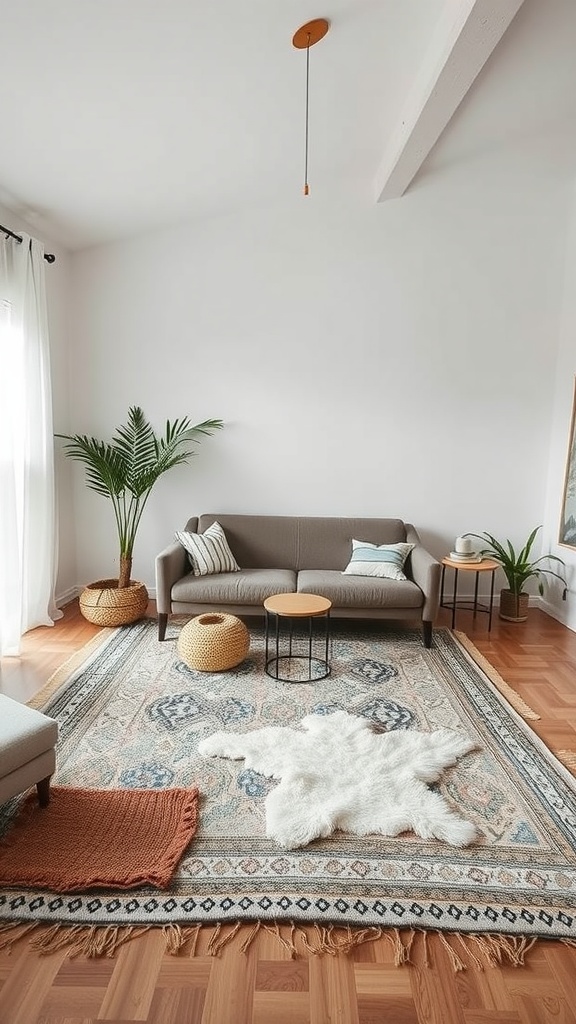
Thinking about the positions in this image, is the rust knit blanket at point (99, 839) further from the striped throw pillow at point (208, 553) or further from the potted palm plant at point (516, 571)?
the potted palm plant at point (516, 571)

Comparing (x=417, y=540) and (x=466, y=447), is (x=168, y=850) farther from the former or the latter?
(x=466, y=447)

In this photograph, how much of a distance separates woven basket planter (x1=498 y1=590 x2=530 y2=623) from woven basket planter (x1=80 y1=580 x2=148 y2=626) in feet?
9.04

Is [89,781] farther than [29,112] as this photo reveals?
No

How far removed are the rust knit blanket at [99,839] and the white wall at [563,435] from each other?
331 centimetres

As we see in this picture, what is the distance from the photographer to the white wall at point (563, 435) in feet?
13.9

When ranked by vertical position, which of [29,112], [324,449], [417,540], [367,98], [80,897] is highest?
[367,98]

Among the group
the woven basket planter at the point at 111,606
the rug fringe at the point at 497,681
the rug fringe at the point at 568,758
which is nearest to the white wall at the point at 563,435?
the rug fringe at the point at 497,681

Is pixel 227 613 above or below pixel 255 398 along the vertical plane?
below

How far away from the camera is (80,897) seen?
164 centimetres

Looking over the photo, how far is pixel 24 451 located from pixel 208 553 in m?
1.39

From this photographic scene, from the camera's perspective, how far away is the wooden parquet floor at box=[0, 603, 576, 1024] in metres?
1.33

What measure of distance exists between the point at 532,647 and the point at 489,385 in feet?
6.71

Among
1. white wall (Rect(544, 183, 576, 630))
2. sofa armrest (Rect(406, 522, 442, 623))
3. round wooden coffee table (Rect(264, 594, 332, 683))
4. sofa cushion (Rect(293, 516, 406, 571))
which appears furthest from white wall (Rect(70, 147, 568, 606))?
round wooden coffee table (Rect(264, 594, 332, 683))

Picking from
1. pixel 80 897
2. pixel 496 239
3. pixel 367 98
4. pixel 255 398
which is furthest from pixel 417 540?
pixel 80 897
